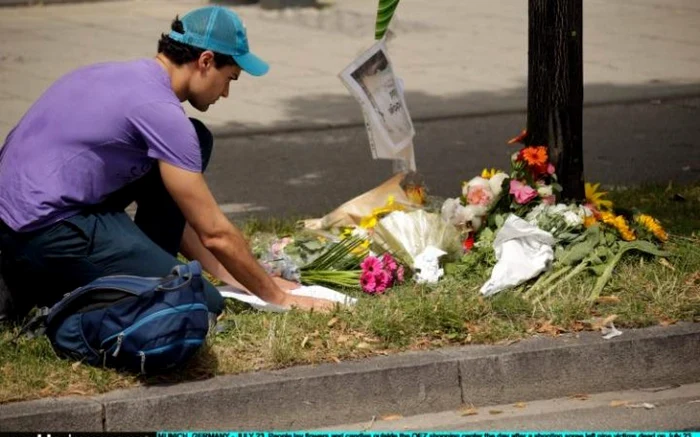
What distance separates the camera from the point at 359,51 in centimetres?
1202

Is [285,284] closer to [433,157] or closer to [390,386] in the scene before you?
[390,386]

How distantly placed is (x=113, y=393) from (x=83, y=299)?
0.35 metres

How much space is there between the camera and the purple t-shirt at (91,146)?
16.2ft

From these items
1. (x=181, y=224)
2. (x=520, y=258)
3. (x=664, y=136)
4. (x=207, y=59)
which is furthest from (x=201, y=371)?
(x=664, y=136)

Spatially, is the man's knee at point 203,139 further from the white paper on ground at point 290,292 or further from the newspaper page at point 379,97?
the newspaper page at point 379,97

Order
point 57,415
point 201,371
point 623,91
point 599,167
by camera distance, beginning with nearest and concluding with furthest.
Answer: point 57,415 → point 201,371 → point 599,167 → point 623,91

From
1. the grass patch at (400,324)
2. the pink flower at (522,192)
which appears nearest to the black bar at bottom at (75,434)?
the grass patch at (400,324)

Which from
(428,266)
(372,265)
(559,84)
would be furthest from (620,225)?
(372,265)

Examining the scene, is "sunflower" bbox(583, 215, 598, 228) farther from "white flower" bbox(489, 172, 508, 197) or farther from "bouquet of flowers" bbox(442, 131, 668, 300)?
"white flower" bbox(489, 172, 508, 197)

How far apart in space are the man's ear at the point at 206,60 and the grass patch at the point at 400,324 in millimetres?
952

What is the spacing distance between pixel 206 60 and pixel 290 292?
1077 millimetres

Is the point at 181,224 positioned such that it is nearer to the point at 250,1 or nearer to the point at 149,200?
the point at 149,200

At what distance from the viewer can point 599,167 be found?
856 centimetres

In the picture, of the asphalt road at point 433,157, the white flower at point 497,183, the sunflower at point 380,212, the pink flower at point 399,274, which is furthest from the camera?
the asphalt road at point 433,157
